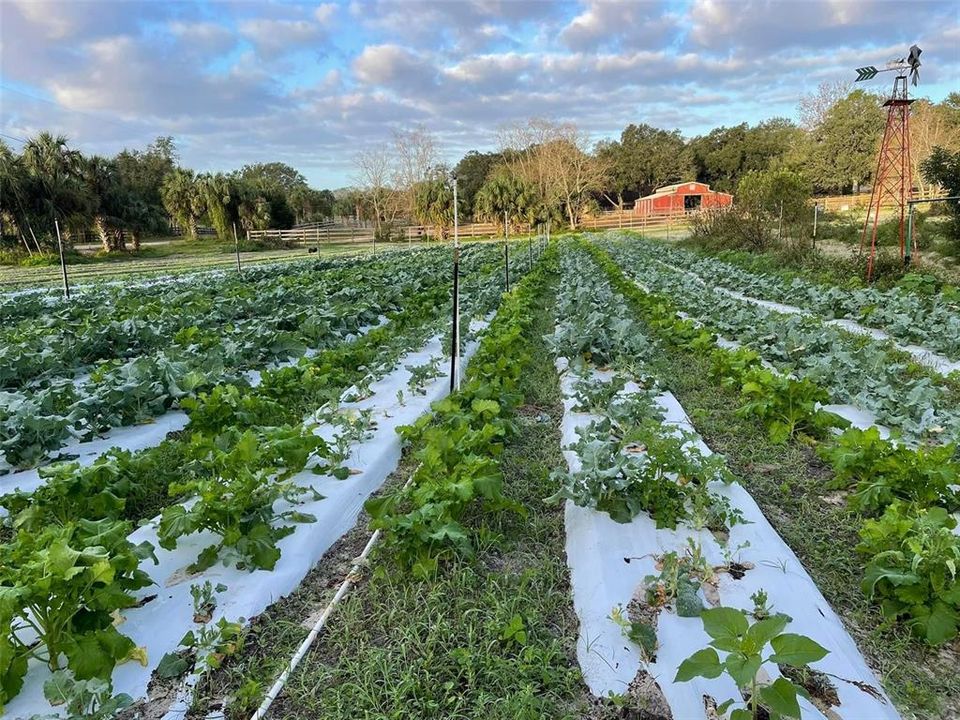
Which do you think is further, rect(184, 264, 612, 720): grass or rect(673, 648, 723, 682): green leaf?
rect(184, 264, 612, 720): grass

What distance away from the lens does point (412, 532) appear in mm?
2836

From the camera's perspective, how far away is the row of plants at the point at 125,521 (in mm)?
2090

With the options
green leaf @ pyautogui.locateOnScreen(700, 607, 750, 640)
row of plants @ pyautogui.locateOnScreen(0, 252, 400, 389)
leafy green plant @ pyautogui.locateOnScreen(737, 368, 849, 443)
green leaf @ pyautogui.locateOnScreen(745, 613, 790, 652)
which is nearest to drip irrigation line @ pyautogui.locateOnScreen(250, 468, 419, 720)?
green leaf @ pyautogui.locateOnScreen(700, 607, 750, 640)

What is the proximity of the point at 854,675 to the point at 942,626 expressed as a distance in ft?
1.53

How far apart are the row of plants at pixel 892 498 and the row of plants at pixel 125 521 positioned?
2.82m

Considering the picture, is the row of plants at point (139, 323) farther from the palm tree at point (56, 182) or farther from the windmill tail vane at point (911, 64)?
the palm tree at point (56, 182)

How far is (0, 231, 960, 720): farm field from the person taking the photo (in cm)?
216

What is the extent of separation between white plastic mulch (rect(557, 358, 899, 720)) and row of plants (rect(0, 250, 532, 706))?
1.54 meters

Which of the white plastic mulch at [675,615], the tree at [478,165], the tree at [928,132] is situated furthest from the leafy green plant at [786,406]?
the tree at [478,165]

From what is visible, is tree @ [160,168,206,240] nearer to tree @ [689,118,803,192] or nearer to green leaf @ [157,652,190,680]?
green leaf @ [157,652,190,680]

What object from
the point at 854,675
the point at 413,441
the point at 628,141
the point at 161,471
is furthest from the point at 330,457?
the point at 628,141

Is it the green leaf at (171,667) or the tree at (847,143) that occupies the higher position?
the tree at (847,143)

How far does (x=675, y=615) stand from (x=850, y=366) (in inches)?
154

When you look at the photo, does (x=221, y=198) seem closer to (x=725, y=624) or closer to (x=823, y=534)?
(x=823, y=534)
